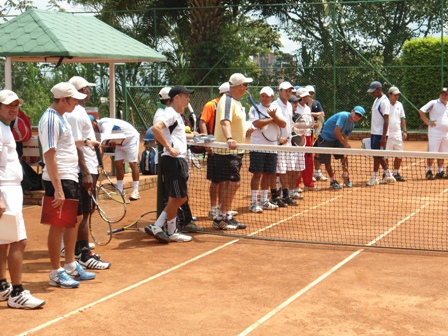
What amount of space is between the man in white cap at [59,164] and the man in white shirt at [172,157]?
6.31 ft

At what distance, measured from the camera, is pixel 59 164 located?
834cm

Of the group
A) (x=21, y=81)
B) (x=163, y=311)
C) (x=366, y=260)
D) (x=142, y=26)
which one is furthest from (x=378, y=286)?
(x=142, y=26)

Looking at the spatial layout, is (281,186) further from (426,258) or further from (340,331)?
(340,331)

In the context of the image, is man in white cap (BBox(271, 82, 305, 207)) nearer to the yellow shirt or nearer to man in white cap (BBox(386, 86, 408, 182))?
the yellow shirt

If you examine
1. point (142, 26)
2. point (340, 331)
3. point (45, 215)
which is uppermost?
point (142, 26)

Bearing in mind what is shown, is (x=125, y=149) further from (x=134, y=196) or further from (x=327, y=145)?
(x=327, y=145)

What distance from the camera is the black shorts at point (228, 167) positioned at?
11395 mm

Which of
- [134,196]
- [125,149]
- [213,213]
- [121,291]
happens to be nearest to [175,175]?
[213,213]

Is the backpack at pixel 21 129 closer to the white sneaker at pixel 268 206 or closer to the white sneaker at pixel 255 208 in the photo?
the white sneaker at pixel 255 208

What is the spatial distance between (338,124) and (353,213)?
2.77 metres

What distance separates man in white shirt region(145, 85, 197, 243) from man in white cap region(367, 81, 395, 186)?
6.20 meters

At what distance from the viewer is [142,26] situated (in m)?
27.0

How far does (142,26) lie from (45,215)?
63.9 ft

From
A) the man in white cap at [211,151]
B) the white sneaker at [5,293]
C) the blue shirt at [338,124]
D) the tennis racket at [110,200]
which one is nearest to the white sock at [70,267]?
the white sneaker at [5,293]
